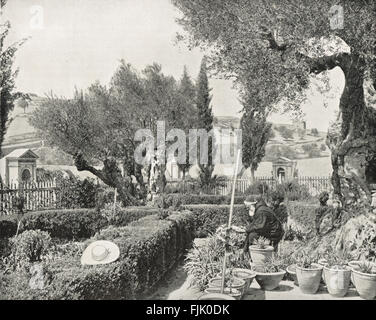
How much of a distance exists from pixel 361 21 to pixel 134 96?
15.0m

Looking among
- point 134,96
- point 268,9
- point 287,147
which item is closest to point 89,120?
point 134,96

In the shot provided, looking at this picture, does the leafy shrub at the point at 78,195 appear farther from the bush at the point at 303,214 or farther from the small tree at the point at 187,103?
the bush at the point at 303,214

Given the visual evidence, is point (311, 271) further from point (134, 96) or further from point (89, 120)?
point (134, 96)

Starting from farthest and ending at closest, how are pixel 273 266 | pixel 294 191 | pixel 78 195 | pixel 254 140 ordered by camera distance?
pixel 254 140, pixel 294 191, pixel 78 195, pixel 273 266

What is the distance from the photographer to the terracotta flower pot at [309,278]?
6.86 meters

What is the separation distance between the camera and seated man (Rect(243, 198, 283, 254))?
27.2ft

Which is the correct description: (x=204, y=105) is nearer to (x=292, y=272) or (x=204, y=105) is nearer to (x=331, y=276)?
(x=292, y=272)

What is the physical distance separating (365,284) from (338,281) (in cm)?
40

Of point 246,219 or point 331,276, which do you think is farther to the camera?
point 246,219

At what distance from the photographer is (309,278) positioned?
6883 millimetres

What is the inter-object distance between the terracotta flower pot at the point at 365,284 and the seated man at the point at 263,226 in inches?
79.2

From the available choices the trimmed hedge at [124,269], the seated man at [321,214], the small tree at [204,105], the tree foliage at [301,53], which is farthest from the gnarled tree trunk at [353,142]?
the small tree at [204,105]

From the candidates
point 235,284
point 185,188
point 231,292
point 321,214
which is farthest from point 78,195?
point 231,292

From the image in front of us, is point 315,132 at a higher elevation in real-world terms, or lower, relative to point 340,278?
higher
